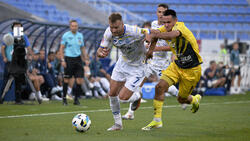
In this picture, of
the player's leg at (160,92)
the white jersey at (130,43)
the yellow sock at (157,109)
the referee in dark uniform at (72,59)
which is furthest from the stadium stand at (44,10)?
the yellow sock at (157,109)

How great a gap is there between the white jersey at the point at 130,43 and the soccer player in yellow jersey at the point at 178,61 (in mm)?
315

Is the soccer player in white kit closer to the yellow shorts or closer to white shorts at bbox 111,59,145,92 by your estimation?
white shorts at bbox 111,59,145,92

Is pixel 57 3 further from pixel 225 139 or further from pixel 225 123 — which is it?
pixel 225 139

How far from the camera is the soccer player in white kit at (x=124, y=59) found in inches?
298

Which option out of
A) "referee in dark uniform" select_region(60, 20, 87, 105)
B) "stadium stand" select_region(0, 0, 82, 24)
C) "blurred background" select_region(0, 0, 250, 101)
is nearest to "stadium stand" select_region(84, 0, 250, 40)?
"blurred background" select_region(0, 0, 250, 101)

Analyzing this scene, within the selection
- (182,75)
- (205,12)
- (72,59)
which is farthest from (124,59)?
(205,12)

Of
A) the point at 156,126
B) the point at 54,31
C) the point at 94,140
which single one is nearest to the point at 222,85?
the point at 54,31

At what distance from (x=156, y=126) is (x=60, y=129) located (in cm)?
157

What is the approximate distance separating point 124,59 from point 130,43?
1.37 ft

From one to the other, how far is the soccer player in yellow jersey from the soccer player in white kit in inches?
15.1

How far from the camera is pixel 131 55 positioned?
316 inches

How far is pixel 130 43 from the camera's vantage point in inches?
306

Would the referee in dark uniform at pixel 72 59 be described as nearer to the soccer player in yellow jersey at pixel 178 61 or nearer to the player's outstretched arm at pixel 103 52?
the soccer player in yellow jersey at pixel 178 61

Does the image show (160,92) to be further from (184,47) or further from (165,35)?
(165,35)
